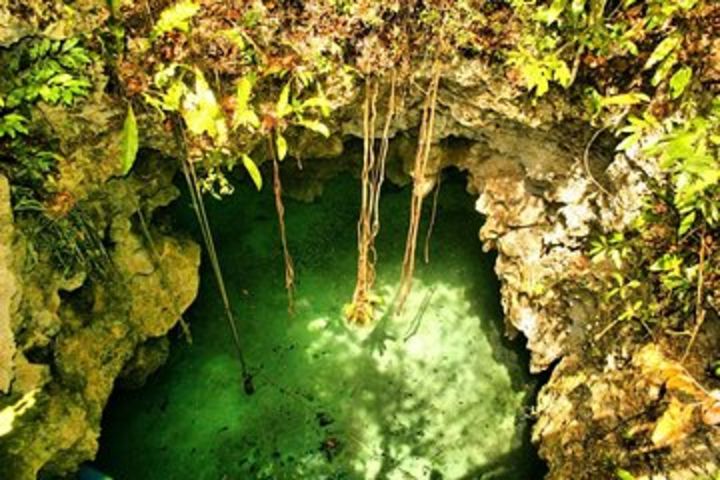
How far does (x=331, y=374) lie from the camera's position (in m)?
5.64

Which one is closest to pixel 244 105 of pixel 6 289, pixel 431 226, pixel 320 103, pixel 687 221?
pixel 320 103

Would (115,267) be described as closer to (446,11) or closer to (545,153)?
(446,11)

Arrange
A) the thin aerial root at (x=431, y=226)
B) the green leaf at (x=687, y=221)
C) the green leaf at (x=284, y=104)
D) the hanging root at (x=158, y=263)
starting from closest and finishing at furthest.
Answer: the green leaf at (x=687, y=221), the green leaf at (x=284, y=104), the hanging root at (x=158, y=263), the thin aerial root at (x=431, y=226)

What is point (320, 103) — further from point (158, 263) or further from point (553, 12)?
point (158, 263)

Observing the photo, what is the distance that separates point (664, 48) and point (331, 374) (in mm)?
3739

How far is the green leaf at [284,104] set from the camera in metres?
4.36

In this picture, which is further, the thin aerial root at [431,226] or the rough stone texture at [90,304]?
the thin aerial root at [431,226]

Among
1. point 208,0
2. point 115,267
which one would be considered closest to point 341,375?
point 115,267

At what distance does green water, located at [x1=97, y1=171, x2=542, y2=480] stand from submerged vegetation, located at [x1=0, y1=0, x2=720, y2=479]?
126cm

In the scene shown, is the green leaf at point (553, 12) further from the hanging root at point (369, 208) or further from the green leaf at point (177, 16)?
the green leaf at point (177, 16)

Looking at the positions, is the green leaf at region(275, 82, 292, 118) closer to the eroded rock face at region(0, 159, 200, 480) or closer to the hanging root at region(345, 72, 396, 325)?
the hanging root at region(345, 72, 396, 325)

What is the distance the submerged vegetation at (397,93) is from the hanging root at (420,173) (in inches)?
3.5

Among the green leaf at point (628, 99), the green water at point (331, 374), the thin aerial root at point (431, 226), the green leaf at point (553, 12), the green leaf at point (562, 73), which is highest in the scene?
the green leaf at point (553, 12)

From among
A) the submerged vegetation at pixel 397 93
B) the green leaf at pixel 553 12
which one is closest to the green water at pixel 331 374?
the submerged vegetation at pixel 397 93
